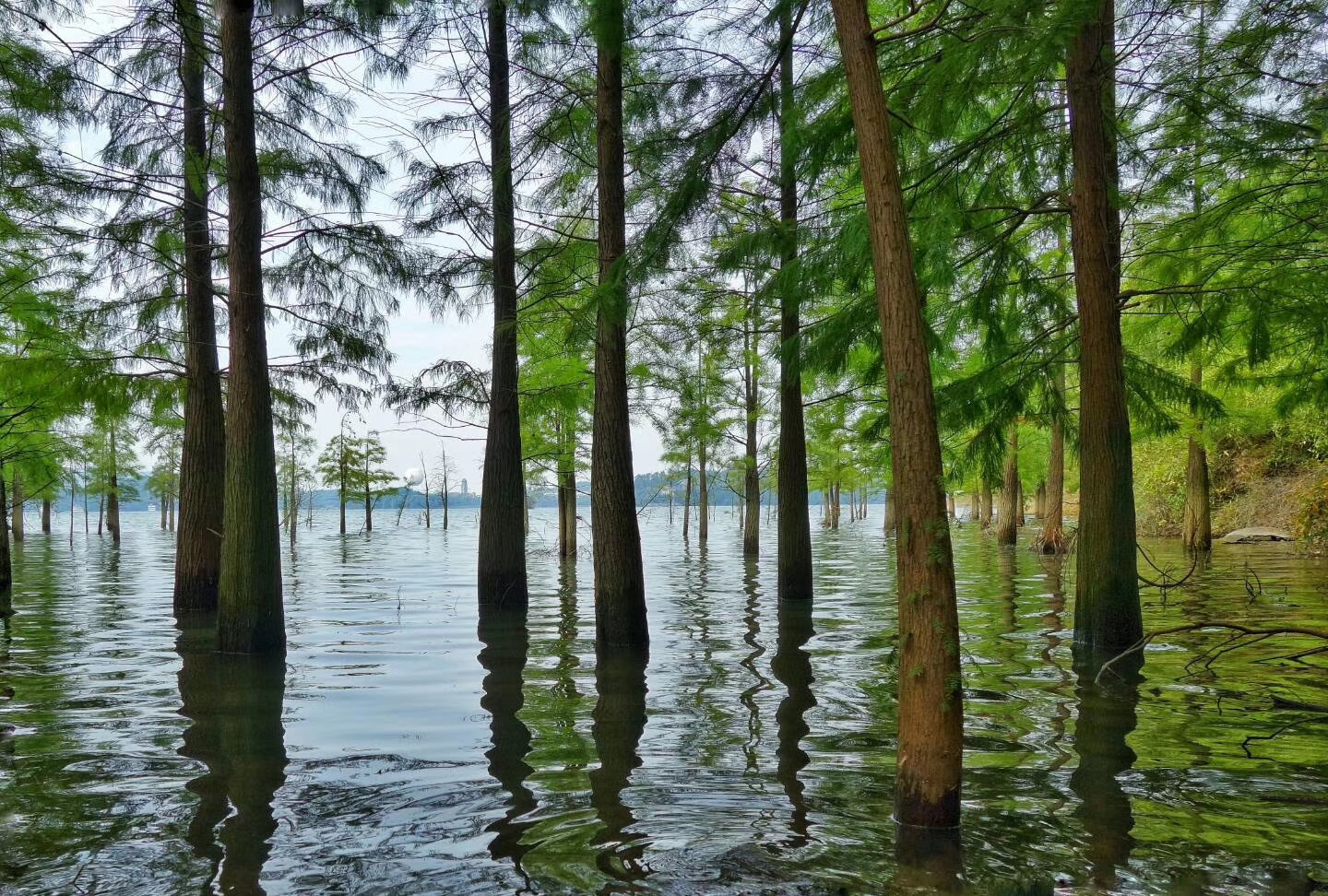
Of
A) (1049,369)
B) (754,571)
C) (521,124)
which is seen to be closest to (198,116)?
(521,124)

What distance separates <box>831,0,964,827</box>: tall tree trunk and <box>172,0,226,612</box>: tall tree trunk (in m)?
11.6

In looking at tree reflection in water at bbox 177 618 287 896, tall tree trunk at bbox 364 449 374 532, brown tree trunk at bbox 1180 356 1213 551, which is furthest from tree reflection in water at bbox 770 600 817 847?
tall tree trunk at bbox 364 449 374 532

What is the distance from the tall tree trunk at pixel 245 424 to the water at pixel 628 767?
1.86 ft

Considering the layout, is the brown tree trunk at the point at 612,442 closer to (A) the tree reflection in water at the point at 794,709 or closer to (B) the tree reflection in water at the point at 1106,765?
(A) the tree reflection in water at the point at 794,709

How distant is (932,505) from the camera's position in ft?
15.0

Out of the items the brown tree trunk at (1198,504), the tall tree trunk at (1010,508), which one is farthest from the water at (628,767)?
the tall tree trunk at (1010,508)

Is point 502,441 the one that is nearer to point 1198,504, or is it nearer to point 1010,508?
point 1010,508

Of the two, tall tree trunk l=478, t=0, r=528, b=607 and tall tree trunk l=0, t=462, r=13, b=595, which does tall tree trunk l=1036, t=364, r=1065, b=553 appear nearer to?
tall tree trunk l=478, t=0, r=528, b=607

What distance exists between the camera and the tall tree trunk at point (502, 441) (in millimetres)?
14383

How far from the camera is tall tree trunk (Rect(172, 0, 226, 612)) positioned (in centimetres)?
1378

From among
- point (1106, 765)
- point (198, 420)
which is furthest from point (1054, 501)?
point (198, 420)

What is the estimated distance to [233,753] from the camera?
A: 6562 millimetres

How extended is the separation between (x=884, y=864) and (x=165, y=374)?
12546 mm

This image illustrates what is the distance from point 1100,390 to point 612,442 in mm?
5114
